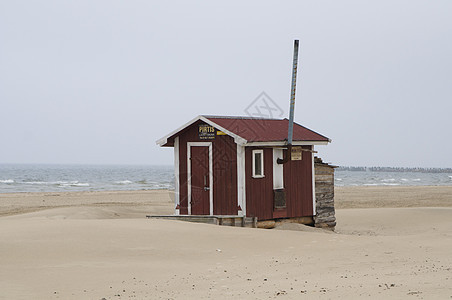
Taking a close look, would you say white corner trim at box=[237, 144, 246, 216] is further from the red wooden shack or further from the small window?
the small window

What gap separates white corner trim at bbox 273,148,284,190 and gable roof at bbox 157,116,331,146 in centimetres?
43

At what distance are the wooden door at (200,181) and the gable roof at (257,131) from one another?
98 centimetres

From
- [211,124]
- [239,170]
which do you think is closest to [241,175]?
[239,170]

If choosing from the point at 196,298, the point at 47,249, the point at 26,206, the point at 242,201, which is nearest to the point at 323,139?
the point at 242,201

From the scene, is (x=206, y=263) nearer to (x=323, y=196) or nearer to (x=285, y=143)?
(x=285, y=143)

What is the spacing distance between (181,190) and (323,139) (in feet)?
17.4

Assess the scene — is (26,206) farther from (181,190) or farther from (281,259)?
(281,259)

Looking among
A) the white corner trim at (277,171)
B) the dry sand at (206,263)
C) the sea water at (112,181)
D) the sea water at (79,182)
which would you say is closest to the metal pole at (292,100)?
the white corner trim at (277,171)

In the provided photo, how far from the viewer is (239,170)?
16828mm

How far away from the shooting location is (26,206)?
3173 cm

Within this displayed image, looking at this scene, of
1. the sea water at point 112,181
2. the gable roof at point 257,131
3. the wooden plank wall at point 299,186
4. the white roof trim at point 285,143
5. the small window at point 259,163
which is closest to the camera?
the white roof trim at point 285,143

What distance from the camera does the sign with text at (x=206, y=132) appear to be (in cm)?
1753

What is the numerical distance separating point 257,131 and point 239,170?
1.84m

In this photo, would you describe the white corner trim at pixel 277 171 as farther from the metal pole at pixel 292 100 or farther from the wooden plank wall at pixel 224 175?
the wooden plank wall at pixel 224 175
